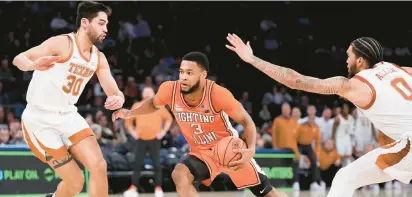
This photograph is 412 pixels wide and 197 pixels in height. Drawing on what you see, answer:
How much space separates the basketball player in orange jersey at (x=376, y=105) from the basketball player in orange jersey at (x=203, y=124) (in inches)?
38.8

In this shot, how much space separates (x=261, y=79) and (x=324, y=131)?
437 cm

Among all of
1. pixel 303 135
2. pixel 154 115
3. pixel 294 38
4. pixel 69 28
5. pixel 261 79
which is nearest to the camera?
pixel 154 115

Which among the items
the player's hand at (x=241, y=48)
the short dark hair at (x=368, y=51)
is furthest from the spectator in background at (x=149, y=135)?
the short dark hair at (x=368, y=51)

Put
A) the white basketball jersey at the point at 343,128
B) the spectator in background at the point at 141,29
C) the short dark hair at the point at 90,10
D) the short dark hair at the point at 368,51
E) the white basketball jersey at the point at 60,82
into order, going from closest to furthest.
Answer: the short dark hair at the point at 368,51
the white basketball jersey at the point at 60,82
the short dark hair at the point at 90,10
the white basketball jersey at the point at 343,128
the spectator in background at the point at 141,29

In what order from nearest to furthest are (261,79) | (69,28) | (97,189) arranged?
(97,189) < (69,28) < (261,79)

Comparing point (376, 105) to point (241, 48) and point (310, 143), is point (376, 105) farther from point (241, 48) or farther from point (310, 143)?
point (310, 143)

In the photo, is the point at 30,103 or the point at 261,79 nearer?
the point at 30,103

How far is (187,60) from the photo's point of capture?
23.6 feet

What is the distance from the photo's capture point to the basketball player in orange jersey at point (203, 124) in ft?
23.1

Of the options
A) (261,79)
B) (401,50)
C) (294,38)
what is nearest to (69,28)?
(261,79)

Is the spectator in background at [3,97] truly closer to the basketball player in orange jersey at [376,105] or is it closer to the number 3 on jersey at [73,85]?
the number 3 on jersey at [73,85]

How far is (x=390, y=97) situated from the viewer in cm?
602

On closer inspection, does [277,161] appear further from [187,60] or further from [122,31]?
[187,60]

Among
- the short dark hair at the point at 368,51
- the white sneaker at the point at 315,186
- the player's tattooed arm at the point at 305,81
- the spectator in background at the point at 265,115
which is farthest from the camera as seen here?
the spectator in background at the point at 265,115
